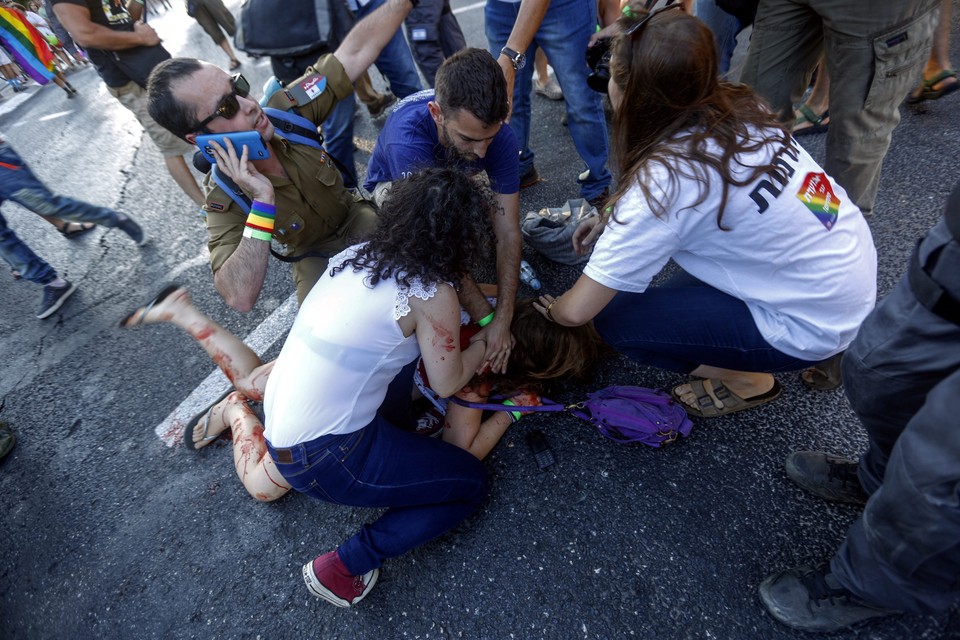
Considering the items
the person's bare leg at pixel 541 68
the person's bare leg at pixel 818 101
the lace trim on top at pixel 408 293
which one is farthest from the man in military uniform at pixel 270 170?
the person's bare leg at pixel 818 101

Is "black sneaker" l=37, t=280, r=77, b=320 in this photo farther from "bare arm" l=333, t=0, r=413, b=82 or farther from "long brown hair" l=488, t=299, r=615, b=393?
"long brown hair" l=488, t=299, r=615, b=393

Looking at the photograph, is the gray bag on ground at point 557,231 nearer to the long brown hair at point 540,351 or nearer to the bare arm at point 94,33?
the long brown hair at point 540,351

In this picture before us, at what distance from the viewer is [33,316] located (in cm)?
327

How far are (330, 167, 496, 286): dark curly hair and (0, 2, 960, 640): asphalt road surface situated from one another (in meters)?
0.91

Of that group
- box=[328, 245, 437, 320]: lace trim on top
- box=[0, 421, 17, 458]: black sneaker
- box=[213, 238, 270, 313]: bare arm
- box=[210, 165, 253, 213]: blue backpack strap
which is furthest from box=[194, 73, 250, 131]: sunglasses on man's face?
box=[0, 421, 17, 458]: black sneaker

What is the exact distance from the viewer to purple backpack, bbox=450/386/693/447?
1.88 m

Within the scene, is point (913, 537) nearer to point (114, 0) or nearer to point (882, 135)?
point (882, 135)

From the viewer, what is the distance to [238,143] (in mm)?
1877

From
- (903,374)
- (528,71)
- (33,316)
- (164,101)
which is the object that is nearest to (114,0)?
(164,101)

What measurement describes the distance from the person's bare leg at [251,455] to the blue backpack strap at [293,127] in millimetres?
1180

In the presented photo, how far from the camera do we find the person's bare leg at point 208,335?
2.18 m

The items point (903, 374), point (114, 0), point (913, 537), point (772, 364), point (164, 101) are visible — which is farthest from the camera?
point (114, 0)

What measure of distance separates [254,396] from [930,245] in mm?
2263

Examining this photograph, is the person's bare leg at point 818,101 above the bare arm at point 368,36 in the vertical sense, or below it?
below
